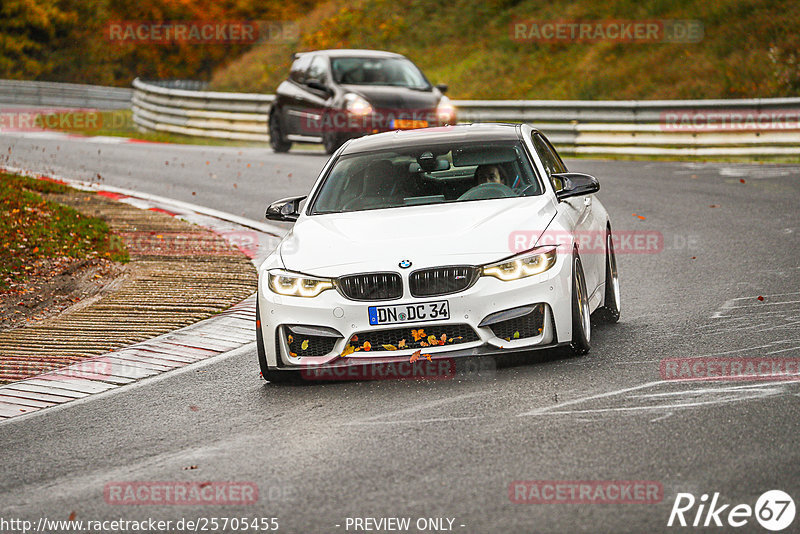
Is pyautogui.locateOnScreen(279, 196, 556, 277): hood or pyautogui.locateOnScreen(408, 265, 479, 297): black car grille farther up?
pyautogui.locateOnScreen(279, 196, 556, 277): hood

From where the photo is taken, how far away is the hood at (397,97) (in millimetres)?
22766

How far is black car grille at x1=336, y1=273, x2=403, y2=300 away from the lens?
24.7 feet

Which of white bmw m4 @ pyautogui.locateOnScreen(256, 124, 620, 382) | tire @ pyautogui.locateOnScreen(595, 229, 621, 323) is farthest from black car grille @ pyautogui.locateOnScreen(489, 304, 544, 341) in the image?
tire @ pyautogui.locateOnScreen(595, 229, 621, 323)

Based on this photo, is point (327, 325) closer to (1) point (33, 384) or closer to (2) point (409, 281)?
(2) point (409, 281)

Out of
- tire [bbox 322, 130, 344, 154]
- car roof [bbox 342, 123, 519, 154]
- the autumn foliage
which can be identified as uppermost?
car roof [bbox 342, 123, 519, 154]

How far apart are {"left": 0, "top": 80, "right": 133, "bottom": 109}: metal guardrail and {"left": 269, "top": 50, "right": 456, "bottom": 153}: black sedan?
20.8 m

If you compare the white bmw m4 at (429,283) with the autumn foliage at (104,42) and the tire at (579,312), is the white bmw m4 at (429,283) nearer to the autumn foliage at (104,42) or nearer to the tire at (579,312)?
the tire at (579,312)

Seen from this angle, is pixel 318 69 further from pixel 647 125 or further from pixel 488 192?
pixel 488 192

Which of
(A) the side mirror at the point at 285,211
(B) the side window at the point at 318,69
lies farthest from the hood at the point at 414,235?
(B) the side window at the point at 318,69

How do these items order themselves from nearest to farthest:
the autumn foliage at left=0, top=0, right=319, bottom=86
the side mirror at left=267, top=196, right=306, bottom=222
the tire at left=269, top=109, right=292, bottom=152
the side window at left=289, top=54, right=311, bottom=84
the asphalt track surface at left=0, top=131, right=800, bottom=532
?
the asphalt track surface at left=0, top=131, right=800, bottom=532 < the side mirror at left=267, top=196, right=306, bottom=222 < the side window at left=289, top=54, right=311, bottom=84 < the tire at left=269, top=109, right=292, bottom=152 < the autumn foliage at left=0, top=0, right=319, bottom=86

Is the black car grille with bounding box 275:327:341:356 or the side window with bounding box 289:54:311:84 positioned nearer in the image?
the black car grille with bounding box 275:327:341:356

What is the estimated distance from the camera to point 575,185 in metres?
8.79

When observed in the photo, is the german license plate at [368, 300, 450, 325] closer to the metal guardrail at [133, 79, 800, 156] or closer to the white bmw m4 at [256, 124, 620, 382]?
the white bmw m4 at [256, 124, 620, 382]

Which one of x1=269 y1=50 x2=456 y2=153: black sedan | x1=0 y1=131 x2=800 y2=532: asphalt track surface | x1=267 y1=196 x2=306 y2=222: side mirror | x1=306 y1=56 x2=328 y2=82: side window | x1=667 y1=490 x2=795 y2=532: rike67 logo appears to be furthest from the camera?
x1=306 y1=56 x2=328 y2=82: side window
